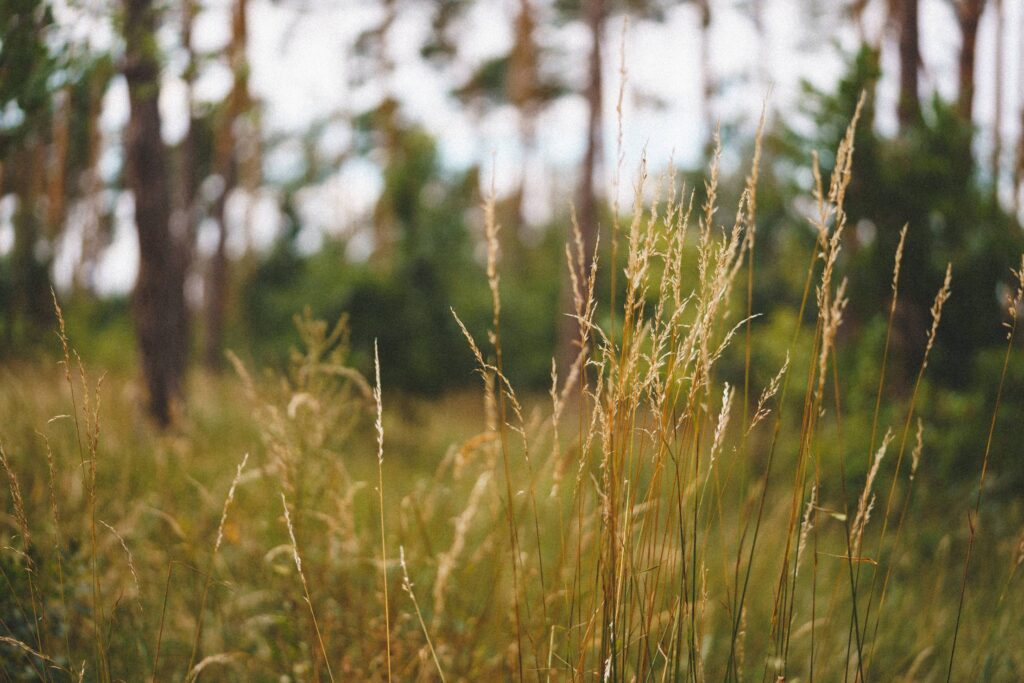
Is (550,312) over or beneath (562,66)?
beneath

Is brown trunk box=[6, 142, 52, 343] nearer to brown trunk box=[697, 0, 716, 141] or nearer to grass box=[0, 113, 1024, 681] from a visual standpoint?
grass box=[0, 113, 1024, 681]

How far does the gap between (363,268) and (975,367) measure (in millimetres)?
4462

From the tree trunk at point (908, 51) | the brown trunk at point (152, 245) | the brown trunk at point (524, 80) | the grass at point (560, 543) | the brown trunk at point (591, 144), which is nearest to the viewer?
the grass at point (560, 543)

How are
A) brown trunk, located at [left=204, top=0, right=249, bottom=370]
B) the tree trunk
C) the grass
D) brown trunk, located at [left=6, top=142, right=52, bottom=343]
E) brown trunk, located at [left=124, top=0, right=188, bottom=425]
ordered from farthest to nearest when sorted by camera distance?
brown trunk, located at [left=204, top=0, right=249, bottom=370]
brown trunk, located at [left=6, top=142, right=52, bottom=343]
brown trunk, located at [left=124, top=0, right=188, bottom=425]
the tree trunk
the grass

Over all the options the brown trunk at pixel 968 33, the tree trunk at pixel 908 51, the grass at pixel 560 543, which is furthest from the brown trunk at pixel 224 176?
the brown trunk at pixel 968 33

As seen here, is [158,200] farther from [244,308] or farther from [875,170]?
[244,308]

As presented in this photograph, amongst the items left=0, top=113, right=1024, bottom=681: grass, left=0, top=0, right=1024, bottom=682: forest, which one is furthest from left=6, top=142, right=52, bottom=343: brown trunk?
left=0, top=113, right=1024, bottom=681: grass

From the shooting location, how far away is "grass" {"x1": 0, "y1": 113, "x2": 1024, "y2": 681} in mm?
1159

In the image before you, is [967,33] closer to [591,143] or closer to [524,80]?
[591,143]

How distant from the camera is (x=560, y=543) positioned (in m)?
2.21

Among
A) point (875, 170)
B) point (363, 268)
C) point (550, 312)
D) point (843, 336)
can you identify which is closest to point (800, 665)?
point (875, 170)

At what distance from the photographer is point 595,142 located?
8.32 meters

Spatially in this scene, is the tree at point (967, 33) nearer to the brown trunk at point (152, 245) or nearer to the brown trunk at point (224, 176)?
the brown trunk at point (152, 245)

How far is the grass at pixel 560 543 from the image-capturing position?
3.80ft
